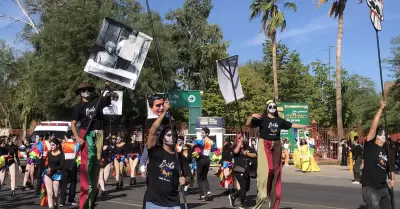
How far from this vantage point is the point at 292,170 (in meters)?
25.4

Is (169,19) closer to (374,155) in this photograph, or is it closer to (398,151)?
(398,151)

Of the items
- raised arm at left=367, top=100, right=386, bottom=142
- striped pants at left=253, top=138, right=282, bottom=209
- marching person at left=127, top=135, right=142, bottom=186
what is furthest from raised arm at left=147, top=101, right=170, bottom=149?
marching person at left=127, top=135, right=142, bottom=186

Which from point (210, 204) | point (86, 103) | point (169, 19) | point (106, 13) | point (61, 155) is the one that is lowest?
point (210, 204)

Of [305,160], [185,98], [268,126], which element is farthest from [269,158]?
[185,98]

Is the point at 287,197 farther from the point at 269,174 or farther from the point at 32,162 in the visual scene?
the point at 32,162

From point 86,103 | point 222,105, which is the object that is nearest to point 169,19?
point 222,105

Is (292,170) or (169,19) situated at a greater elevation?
(169,19)

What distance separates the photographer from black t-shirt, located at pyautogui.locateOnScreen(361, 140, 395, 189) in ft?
25.0

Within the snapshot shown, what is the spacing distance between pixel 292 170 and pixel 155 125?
20613 millimetres

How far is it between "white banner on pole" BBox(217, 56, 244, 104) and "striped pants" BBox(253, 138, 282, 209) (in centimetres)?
235

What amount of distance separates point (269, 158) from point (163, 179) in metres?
4.24

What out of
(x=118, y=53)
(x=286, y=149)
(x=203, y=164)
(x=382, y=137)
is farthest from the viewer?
(x=286, y=149)

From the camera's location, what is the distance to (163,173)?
557cm

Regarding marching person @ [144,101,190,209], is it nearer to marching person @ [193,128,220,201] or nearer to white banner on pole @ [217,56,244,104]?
white banner on pole @ [217,56,244,104]
